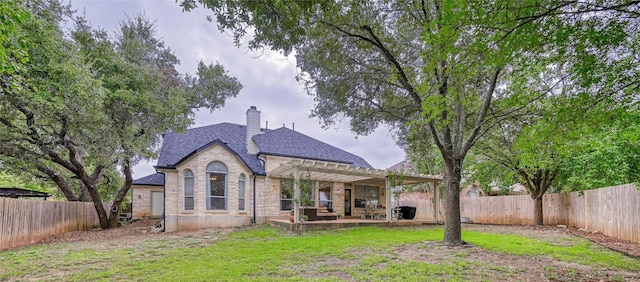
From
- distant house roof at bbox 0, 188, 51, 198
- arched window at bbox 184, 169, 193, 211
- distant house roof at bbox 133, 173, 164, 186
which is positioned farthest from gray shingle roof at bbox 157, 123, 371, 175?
distant house roof at bbox 0, 188, 51, 198

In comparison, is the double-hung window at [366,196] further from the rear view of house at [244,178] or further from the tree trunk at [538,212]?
the tree trunk at [538,212]

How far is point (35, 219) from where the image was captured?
10.8 meters

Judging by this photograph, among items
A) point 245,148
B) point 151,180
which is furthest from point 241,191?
point 151,180

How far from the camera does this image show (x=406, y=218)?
672 inches

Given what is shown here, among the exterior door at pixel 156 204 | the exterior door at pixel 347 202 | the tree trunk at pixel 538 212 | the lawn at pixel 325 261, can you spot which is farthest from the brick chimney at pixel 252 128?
the tree trunk at pixel 538 212

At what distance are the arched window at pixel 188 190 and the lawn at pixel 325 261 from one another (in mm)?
4856

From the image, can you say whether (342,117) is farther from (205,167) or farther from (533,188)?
(533,188)

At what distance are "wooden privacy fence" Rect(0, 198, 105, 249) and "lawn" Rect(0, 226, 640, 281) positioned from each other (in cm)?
106

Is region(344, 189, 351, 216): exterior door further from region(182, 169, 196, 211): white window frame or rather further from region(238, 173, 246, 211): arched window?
region(182, 169, 196, 211): white window frame

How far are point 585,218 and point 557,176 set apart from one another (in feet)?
8.90

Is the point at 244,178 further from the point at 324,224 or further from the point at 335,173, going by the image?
the point at 324,224

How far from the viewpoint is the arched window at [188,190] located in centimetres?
1424

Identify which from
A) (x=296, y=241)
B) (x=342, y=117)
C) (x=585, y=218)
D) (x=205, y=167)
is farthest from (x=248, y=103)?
(x=585, y=218)

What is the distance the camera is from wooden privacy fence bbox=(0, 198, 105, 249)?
29.7 feet
